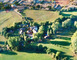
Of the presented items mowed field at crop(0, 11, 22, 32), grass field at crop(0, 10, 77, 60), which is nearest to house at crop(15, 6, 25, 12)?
mowed field at crop(0, 11, 22, 32)

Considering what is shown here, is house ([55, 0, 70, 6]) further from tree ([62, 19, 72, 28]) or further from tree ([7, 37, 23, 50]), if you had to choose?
tree ([7, 37, 23, 50])

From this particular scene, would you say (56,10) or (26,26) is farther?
(56,10)

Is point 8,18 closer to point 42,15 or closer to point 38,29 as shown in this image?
point 42,15

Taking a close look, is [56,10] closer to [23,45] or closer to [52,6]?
[52,6]

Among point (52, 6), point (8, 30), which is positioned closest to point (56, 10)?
point (52, 6)

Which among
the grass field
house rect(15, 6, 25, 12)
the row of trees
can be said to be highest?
the row of trees

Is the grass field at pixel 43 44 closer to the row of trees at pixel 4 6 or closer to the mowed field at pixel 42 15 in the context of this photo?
the mowed field at pixel 42 15

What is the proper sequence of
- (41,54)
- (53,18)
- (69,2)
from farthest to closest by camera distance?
(69,2) < (53,18) < (41,54)

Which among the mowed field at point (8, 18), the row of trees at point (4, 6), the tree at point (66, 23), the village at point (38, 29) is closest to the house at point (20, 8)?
the village at point (38, 29)
